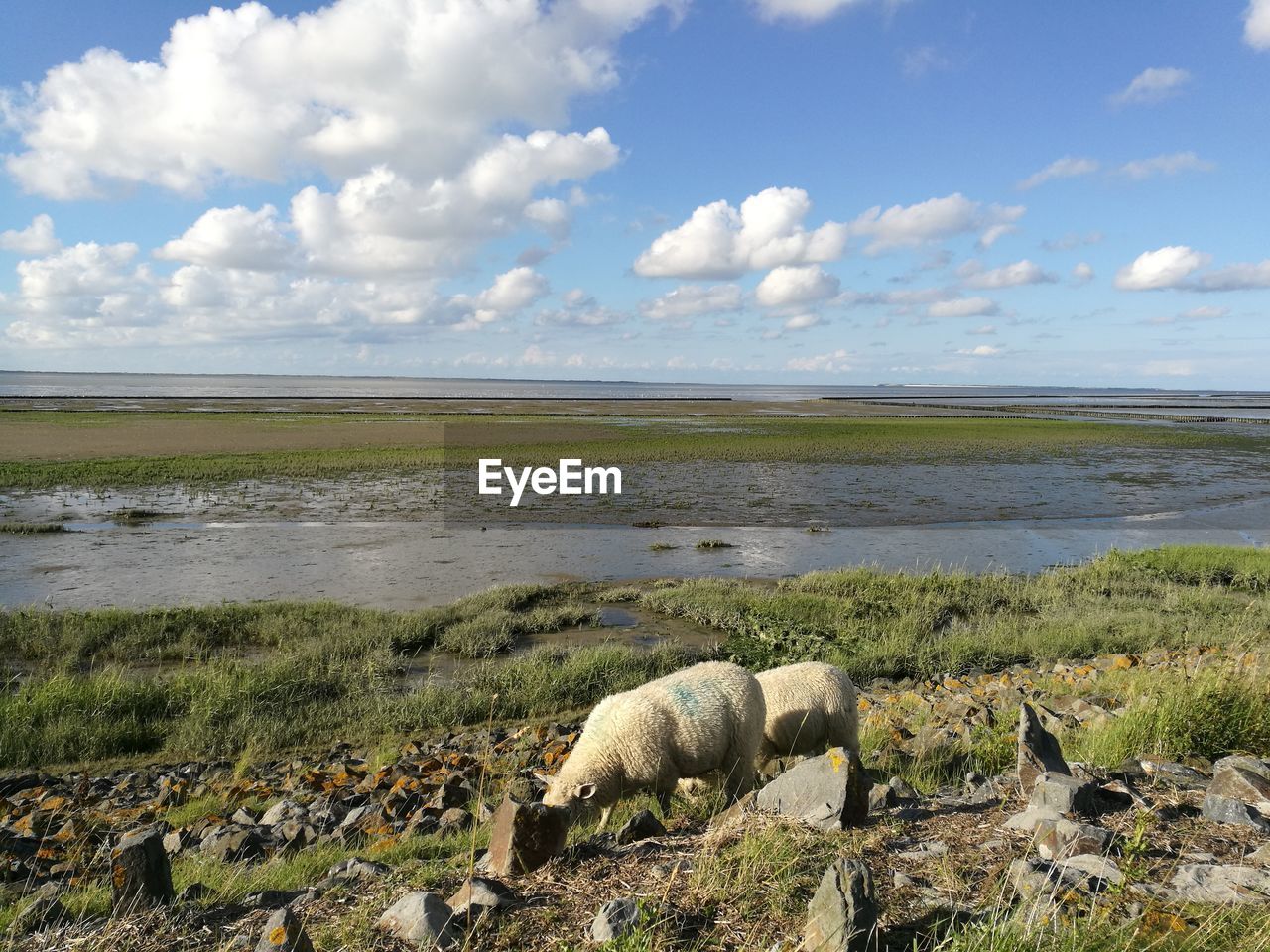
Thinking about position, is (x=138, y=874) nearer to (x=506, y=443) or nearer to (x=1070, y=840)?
(x=1070, y=840)

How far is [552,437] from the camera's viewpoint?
54.4 meters

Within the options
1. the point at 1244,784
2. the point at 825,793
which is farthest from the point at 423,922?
the point at 1244,784

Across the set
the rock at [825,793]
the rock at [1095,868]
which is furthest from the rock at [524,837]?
the rock at [1095,868]

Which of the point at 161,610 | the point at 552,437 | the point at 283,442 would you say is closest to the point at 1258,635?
the point at 161,610

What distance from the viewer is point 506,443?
164 ft

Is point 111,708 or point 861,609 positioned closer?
point 111,708

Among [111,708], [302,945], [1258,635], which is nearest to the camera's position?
[302,945]

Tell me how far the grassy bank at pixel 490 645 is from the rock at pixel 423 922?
4.71m

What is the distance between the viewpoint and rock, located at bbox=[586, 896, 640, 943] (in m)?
3.68

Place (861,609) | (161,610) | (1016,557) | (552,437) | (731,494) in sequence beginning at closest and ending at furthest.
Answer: (161,610) → (861,609) → (1016,557) → (731,494) → (552,437)

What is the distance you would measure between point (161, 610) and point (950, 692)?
14531mm

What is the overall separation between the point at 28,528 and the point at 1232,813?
2914 cm

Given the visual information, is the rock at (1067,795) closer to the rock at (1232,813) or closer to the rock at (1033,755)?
the rock at (1033,755)

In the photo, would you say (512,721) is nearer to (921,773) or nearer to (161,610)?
(921,773)
